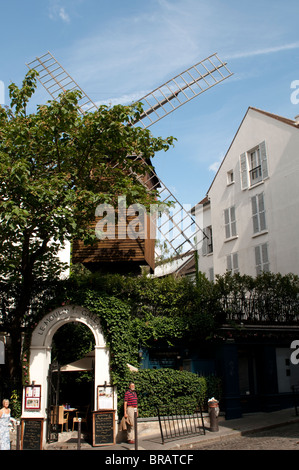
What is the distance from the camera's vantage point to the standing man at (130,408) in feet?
43.2

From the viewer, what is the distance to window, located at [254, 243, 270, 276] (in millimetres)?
23694

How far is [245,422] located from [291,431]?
2224 mm

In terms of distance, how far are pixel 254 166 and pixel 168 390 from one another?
14836 millimetres

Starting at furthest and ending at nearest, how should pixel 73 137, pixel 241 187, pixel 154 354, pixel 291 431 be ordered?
pixel 241 187
pixel 154 354
pixel 73 137
pixel 291 431

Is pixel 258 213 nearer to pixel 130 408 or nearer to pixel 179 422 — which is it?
pixel 179 422

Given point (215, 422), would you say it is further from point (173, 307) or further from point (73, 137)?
point (73, 137)

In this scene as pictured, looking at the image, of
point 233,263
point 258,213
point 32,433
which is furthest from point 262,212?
point 32,433

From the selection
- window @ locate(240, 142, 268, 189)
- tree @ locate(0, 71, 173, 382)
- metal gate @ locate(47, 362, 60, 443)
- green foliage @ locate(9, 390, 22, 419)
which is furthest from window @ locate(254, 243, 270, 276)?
green foliage @ locate(9, 390, 22, 419)

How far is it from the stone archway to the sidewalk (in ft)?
4.10

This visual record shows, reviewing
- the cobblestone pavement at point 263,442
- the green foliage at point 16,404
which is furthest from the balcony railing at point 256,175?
the green foliage at point 16,404
